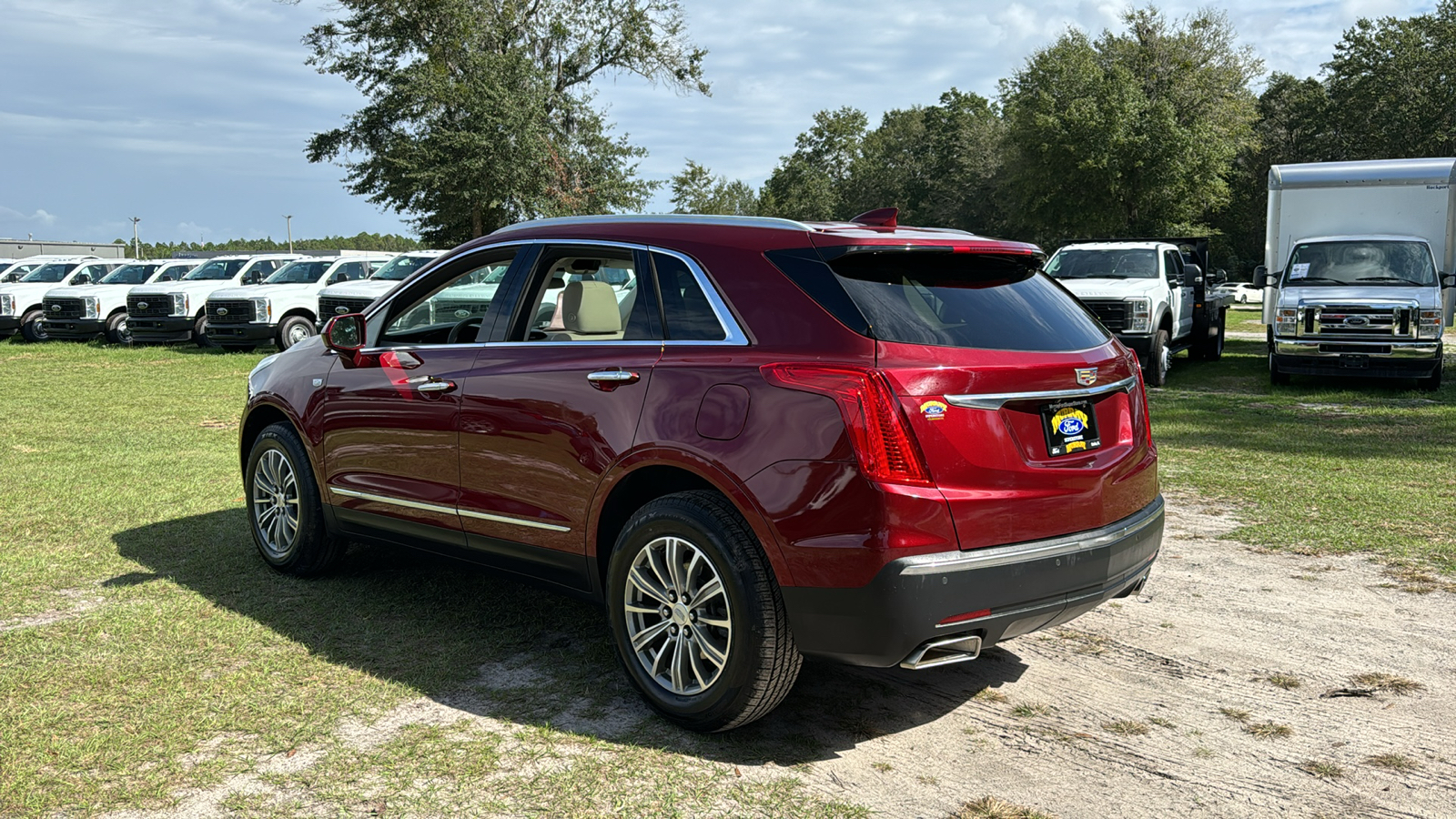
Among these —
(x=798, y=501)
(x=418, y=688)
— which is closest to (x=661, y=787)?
(x=798, y=501)

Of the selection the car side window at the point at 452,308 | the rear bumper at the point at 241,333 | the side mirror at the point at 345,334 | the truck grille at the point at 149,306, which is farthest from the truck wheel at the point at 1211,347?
the truck grille at the point at 149,306

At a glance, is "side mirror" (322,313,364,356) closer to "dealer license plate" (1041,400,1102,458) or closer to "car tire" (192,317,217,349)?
"dealer license plate" (1041,400,1102,458)

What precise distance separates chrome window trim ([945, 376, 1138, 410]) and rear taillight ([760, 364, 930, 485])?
20 centimetres

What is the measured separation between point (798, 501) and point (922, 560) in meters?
0.41

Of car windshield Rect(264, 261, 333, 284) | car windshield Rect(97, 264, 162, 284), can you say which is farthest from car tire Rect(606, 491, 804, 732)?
car windshield Rect(97, 264, 162, 284)

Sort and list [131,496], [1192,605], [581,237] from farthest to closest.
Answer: [131,496] < [1192,605] < [581,237]

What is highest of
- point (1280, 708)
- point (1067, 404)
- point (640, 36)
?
point (640, 36)

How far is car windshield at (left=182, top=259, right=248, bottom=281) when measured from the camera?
2466 cm

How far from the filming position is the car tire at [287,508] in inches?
221

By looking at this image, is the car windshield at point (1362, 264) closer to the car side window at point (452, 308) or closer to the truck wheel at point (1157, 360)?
the truck wheel at point (1157, 360)

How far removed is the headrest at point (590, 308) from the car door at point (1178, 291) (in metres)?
13.6

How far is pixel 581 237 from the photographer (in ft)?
14.8

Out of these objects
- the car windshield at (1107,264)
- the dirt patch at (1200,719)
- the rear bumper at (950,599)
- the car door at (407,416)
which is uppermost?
the car windshield at (1107,264)

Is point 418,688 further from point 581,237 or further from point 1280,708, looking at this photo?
point 1280,708
